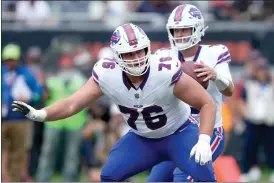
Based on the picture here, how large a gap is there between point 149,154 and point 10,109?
489 centimetres

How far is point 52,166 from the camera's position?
11.4 m

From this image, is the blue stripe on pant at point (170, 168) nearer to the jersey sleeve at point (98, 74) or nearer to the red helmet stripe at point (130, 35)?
the jersey sleeve at point (98, 74)

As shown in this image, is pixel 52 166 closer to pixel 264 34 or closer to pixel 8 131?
pixel 8 131

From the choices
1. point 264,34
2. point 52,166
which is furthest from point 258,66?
point 52,166

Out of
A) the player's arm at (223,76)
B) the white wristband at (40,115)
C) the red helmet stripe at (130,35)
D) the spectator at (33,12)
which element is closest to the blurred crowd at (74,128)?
the spectator at (33,12)

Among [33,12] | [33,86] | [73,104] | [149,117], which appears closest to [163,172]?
[149,117]

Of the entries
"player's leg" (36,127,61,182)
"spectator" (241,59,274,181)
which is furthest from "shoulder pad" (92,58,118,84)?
"spectator" (241,59,274,181)

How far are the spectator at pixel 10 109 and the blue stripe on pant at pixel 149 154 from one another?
4689 millimetres

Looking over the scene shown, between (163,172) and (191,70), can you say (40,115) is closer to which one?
(191,70)

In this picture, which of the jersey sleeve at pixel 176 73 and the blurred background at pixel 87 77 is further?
the blurred background at pixel 87 77

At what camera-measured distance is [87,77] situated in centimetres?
1306

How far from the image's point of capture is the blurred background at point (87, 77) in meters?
11.2

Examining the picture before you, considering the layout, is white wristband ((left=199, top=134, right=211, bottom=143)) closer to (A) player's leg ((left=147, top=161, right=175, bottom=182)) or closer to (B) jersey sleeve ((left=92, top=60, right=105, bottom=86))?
(B) jersey sleeve ((left=92, top=60, right=105, bottom=86))

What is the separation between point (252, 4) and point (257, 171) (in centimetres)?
390
